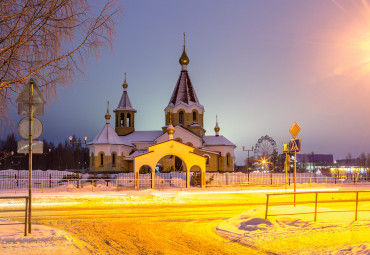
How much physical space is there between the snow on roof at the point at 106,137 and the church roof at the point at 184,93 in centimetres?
961

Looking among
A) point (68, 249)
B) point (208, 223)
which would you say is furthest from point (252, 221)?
point (68, 249)

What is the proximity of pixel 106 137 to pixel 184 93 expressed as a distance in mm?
12992

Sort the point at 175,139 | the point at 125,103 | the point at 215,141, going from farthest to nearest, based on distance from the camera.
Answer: the point at 125,103, the point at 215,141, the point at 175,139

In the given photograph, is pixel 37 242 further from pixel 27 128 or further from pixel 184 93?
pixel 184 93

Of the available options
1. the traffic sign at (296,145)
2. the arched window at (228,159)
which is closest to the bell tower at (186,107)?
the arched window at (228,159)

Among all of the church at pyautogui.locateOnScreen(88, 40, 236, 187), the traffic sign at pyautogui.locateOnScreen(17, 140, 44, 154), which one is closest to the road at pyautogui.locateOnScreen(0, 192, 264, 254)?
the traffic sign at pyautogui.locateOnScreen(17, 140, 44, 154)

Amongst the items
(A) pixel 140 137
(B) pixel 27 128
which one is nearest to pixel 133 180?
(A) pixel 140 137

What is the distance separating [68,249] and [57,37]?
477cm

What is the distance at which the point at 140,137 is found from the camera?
59781 mm

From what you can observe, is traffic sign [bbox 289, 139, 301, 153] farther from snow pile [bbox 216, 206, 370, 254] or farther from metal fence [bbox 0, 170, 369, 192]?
metal fence [bbox 0, 170, 369, 192]

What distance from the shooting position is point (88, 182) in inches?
1550

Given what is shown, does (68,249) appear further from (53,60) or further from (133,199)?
(133,199)

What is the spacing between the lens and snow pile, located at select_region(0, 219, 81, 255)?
299 inches

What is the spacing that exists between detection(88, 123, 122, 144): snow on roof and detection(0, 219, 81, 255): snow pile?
45.5m
